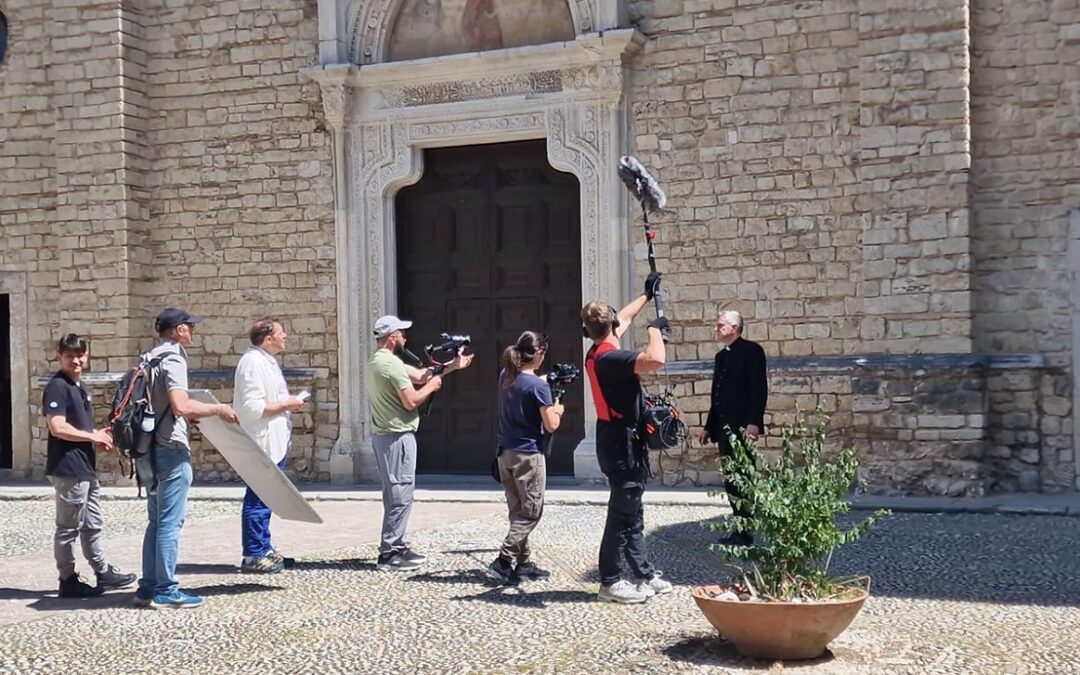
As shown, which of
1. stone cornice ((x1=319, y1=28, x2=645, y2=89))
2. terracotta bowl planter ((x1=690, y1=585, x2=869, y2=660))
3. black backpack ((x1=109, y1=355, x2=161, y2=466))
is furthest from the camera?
stone cornice ((x1=319, y1=28, x2=645, y2=89))

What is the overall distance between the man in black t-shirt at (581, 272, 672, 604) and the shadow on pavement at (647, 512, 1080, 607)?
620 mm

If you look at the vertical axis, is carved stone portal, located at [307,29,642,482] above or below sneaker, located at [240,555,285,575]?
above

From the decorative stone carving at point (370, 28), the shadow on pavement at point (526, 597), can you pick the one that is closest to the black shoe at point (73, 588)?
the shadow on pavement at point (526, 597)

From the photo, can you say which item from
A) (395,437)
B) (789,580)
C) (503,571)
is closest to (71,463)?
(395,437)

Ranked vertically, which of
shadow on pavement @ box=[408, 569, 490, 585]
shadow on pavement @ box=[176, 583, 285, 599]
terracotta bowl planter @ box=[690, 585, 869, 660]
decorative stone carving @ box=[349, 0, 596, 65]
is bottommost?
shadow on pavement @ box=[176, 583, 285, 599]

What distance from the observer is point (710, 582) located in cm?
682

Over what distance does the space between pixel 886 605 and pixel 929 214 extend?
502 centimetres

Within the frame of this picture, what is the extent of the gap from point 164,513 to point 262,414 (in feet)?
3.22

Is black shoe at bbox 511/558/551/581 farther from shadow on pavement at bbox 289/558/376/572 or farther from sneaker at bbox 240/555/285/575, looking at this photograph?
sneaker at bbox 240/555/285/575

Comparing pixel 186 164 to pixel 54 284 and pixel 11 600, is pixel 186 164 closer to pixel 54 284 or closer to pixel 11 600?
pixel 54 284

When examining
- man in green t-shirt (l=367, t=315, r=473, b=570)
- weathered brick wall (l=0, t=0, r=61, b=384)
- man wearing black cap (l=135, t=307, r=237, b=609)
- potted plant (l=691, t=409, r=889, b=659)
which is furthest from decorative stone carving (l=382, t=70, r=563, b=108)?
potted plant (l=691, t=409, r=889, b=659)

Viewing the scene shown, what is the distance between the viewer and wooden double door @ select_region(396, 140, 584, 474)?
1209 centimetres

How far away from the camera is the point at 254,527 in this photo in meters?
7.52

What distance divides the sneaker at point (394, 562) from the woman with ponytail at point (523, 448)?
72 cm
